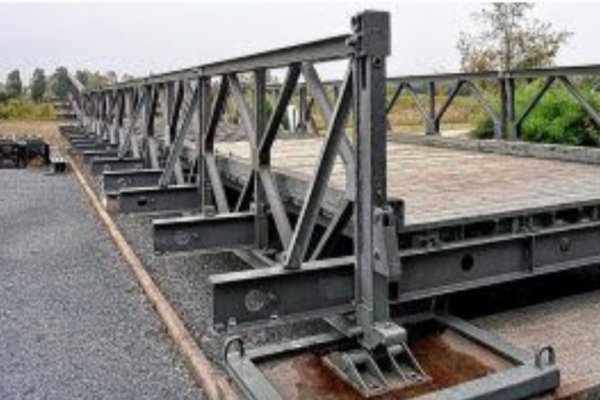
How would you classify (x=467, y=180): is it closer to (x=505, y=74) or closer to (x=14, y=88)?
(x=505, y=74)

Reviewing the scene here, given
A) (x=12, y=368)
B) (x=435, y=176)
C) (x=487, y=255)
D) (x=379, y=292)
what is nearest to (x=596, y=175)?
(x=435, y=176)

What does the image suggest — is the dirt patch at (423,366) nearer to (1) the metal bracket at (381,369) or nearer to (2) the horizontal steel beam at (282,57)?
(1) the metal bracket at (381,369)

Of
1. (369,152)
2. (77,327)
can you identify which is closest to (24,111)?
(77,327)

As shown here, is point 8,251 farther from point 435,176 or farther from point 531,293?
point 531,293

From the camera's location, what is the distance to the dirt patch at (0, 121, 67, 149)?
2446cm

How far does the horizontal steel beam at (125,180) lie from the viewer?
825 centimetres

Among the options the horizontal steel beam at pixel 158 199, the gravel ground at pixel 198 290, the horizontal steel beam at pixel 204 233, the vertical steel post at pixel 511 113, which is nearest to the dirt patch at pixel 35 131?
the gravel ground at pixel 198 290

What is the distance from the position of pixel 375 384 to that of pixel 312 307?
455 mm

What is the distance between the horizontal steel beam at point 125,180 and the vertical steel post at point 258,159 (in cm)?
320

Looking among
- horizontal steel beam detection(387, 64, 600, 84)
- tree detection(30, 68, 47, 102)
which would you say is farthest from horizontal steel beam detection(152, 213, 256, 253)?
tree detection(30, 68, 47, 102)

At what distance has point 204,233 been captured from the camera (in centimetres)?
531

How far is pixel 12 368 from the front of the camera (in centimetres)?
474

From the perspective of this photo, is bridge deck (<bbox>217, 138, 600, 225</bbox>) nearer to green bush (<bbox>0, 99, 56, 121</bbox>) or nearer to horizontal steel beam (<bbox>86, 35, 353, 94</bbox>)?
horizontal steel beam (<bbox>86, 35, 353, 94</bbox>)

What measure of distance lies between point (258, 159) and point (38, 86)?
39701 millimetres
